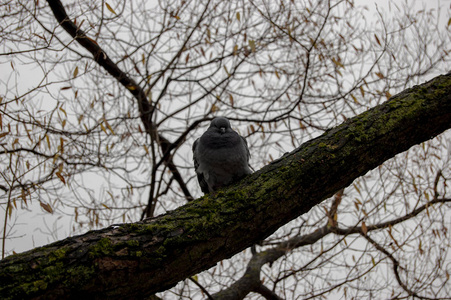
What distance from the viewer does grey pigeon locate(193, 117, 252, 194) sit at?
142 inches

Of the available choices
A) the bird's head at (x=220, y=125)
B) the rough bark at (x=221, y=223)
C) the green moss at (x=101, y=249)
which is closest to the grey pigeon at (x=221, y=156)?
the bird's head at (x=220, y=125)

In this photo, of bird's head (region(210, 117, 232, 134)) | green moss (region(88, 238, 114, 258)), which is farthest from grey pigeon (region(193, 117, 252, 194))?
green moss (region(88, 238, 114, 258))

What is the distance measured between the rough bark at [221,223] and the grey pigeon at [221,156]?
3.86ft

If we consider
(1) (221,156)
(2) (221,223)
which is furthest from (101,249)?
(1) (221,156)

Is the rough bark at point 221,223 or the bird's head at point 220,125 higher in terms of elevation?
the bird's head at point 220,125

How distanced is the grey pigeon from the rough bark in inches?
46.3

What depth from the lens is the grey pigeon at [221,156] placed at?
3611mm

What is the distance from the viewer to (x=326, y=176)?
2.28 m

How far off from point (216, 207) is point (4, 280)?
1.09 metres

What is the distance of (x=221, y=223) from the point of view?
2045 mm

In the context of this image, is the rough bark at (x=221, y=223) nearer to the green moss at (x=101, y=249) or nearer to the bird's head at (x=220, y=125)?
the green moss at (x=101, y=249)

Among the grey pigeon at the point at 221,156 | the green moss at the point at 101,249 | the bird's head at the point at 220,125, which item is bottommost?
the green moss at the point at 101,249

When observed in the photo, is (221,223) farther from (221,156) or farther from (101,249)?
(221,156)

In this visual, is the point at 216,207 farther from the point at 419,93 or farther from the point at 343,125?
the point at 419,93
